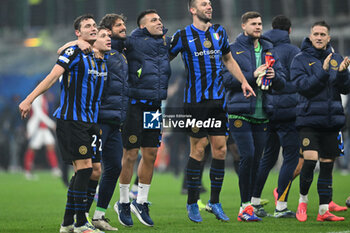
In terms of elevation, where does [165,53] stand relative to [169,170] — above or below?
above

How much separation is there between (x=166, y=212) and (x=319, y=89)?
283 cm

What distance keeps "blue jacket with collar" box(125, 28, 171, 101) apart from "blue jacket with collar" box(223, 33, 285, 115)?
0.92 m

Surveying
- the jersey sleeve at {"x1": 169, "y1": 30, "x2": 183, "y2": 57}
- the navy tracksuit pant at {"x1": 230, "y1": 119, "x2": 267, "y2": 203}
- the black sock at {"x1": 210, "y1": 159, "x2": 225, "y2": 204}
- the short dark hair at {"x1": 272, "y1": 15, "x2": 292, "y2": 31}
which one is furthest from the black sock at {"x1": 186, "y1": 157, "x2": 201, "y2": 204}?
the short dark hair at {"x1": 272, "y1": 15, "x2": 292, "y2": 31}

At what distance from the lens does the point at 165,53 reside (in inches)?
326

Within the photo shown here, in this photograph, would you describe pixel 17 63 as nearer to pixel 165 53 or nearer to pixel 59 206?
pixel 59 206

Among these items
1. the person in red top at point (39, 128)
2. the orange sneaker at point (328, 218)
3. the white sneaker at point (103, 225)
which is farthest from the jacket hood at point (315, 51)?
the person in red top at point (39, 128)

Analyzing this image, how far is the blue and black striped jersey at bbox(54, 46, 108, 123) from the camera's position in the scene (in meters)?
7.05

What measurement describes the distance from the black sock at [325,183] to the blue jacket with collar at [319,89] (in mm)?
471

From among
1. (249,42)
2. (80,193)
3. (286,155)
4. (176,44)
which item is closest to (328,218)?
(286,155)

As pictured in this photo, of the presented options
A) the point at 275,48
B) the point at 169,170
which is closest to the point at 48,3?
the point at 169,170

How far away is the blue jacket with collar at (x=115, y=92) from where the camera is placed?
7842 millimetres

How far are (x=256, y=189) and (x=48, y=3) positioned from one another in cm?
2105

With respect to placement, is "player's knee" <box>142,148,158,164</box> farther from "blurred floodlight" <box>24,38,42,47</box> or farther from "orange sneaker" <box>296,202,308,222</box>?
"blurred floodlight" <box>24,38,42,47</box>

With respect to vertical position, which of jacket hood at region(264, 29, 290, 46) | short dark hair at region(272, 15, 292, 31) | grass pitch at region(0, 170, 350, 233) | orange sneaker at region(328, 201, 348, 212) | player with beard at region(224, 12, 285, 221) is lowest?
grass pitch at region(0, 170, 350, 233)
